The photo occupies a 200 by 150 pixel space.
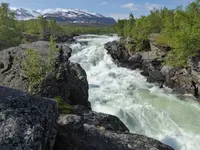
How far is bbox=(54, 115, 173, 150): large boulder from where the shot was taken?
34.1 ft

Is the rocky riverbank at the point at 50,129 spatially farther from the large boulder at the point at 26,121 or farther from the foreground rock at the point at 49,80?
the foreground rock at the point at 49,80

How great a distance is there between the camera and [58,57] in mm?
22125

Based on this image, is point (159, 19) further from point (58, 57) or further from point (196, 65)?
point (58, 57)

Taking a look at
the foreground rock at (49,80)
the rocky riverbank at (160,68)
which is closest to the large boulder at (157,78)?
the rocky riverbank at (160,68)

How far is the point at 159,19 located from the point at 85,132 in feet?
258

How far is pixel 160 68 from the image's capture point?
42438 millimetres

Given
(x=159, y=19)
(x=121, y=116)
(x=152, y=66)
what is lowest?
(x=121, y=116)

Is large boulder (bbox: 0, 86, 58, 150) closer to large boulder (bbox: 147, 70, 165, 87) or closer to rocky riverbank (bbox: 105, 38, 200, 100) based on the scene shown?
rocky riverbank (bbox: 105, 38, 200, 100)

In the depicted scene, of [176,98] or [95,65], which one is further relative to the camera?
[95,65]

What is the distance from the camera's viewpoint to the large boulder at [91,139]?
10406 mm

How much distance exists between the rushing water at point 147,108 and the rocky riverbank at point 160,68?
1.96 m

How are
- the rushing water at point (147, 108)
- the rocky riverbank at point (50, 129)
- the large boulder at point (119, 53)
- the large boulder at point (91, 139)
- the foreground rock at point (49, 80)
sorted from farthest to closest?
the large boulder at point (119, 53) → the rushing water at point (147, 108) → the foreground rock at point (49, 80) → the large boulder at point (91, 139) → the rocky riverbank at point (50, 129)

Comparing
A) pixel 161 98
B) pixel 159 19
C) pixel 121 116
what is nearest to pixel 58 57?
pixel 121 116

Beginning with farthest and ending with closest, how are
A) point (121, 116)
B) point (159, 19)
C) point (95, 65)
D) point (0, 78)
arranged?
point (159, 19), point (95, 65), point (121, 116), point (0, 78)
